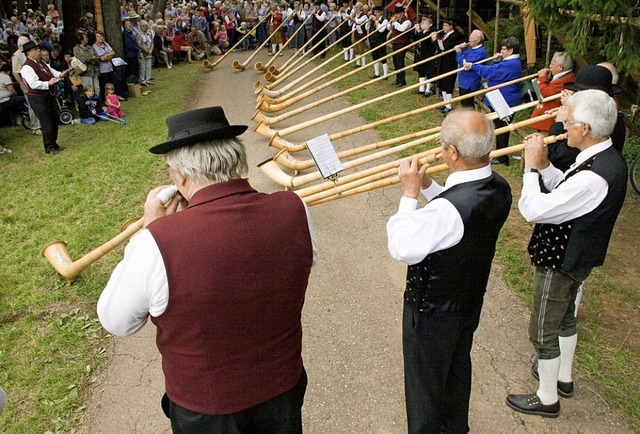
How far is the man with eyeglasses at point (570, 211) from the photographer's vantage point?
9.11 feet

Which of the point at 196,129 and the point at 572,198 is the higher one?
the point at 196,129

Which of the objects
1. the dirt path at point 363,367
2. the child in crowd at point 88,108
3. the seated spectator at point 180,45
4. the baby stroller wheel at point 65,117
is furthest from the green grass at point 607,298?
the seated spectator at point 180,45

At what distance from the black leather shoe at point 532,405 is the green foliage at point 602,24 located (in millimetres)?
3431

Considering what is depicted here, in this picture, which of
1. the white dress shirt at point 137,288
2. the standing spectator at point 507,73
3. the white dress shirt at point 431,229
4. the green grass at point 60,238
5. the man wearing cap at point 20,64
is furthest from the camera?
the man wearing cap at point 20,64

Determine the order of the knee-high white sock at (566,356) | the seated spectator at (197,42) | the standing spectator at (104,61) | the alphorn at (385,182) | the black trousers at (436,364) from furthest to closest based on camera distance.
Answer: the seated spectator at (197,42), the standing spectator at (104,61), the alphorn at (385,182), the knee-high white sock at (566,356), the black trousers at (436,364)

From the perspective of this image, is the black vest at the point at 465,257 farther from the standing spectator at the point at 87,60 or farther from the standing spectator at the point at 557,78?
the standing spectator at the point at 87,60

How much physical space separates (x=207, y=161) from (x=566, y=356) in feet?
8.71

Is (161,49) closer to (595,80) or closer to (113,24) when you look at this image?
(113,24)

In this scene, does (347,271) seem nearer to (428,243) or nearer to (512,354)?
(512,354)

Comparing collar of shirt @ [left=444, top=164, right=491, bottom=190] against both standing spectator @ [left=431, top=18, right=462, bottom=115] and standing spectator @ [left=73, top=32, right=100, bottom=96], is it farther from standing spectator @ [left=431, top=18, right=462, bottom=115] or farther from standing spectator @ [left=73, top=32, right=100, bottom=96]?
standing spectator @ [left=73, top=32, right=100, bottom=96]

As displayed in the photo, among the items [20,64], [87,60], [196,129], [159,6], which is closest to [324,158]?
[196,129]

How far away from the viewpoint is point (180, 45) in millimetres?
18109

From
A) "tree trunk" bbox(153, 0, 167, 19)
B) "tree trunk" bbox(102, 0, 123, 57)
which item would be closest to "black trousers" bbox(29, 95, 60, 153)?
"tree trunk" bbox(102, 0, 123, 57)

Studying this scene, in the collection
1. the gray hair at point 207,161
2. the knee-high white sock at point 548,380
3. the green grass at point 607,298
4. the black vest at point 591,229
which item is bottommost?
the green grass at point 607,298
